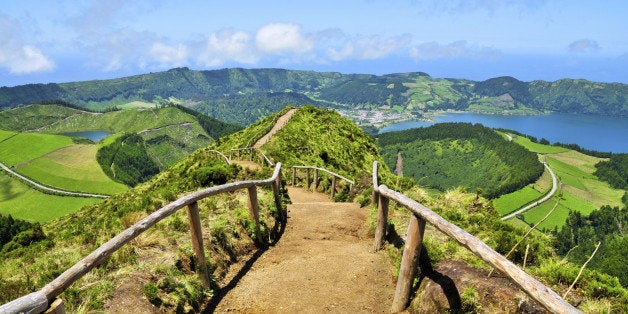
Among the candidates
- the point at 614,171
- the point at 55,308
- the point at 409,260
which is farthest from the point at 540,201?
the point at 55,308

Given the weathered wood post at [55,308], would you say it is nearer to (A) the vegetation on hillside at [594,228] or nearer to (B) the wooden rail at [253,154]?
(B) the wooden rail at [253,154]

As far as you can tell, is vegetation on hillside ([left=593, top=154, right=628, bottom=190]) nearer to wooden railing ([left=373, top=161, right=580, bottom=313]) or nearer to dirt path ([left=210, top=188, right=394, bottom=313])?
dirt path ([left=210, top=188, right=394, bottom=313])

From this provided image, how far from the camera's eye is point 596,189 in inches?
6614

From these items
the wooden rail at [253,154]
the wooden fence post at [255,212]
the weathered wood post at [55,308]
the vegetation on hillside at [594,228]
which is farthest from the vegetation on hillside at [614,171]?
the weathered wood post at [55,308]

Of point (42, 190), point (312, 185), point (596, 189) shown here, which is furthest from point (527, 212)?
point (42, 190)

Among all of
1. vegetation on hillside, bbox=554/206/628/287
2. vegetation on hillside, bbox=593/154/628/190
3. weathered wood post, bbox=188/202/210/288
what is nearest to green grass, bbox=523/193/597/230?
vegetation on hillside, bbox=554/206/628/287

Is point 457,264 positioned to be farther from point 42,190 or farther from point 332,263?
point 42,190

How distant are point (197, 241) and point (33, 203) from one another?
152 m

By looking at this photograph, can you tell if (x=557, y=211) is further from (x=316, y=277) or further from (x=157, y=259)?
(x=157, y=259)

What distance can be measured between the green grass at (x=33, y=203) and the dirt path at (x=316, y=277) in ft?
410

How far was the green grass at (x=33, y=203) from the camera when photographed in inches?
4577

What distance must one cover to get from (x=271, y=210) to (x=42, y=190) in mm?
160735

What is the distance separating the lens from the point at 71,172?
154375mm

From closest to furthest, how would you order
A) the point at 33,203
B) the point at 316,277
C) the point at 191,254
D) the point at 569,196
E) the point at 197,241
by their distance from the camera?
the point at 197,241
the point at 191,254
the point at 316,277
the point at 33,203
the point at 569,196
